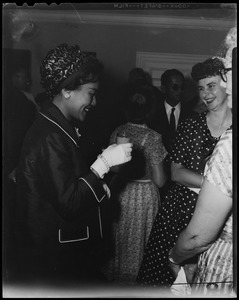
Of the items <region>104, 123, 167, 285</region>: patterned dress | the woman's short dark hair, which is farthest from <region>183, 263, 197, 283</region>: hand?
the woman's short dark hair

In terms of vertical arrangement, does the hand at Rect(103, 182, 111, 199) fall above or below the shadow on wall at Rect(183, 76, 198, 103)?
below

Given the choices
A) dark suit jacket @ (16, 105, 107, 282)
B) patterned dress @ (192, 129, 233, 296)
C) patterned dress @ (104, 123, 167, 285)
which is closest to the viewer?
Result: patterned dress @ (192, 129, 233, 296)

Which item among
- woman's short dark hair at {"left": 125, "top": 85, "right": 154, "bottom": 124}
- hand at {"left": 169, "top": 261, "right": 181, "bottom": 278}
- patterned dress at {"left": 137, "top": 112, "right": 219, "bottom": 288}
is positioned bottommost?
hand at {"left": 169, "top": 261, "right": 181, "bottom": 278}

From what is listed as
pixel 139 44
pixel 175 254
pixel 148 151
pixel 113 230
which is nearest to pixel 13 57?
pixel 139 44

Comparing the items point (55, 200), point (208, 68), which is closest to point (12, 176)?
point (55, 200)

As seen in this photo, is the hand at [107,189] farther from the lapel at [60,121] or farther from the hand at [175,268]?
the hand at [175,268]

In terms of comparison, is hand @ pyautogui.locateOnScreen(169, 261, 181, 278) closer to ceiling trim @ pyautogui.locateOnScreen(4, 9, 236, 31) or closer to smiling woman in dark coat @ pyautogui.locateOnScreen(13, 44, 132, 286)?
smiling woman in dark coat @ pyautogui.locateOnScreen(13, 44, 132, 286)

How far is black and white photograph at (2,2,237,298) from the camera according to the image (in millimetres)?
984

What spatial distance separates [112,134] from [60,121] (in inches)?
6.1

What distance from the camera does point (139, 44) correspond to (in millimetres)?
1030

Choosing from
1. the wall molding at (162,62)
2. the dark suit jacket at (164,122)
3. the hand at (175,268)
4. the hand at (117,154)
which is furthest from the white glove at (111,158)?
the hand at (175,268)

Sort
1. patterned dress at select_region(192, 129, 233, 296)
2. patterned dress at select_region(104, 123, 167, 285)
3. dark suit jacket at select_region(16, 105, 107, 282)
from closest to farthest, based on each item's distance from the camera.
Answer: patterned dress at select_region(192, 129, 233, 296), dark suit jacket at select_region(16, 105, 107, 282), patterned dress at select_region(104, 123, 167, 285)

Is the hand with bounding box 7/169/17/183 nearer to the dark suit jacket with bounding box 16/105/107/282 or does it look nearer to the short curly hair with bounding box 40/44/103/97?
the dark suit jacket with bounding box 16/105/107/282

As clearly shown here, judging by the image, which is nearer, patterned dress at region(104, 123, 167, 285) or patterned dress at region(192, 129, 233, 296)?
patterned dress at region(192, 129, 233, 296)
